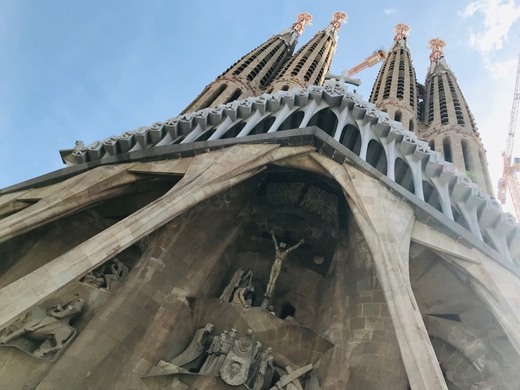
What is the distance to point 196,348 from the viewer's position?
29.9ft

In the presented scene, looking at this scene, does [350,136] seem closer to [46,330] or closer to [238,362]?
[238,362]

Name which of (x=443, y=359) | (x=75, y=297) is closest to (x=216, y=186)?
(x=75, y=297)

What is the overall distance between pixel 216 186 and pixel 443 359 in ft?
17.3

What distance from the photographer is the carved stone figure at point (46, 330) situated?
8.09 metres

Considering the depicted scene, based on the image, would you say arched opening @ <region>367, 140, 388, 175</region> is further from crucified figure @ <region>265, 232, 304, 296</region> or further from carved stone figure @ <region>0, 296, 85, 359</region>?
carved stone figure @ <region>0, 296, 85, 359</region>

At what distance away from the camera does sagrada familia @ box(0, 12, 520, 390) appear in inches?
306

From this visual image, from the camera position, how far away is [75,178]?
9.26 meters

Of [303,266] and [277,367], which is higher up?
[303,266]

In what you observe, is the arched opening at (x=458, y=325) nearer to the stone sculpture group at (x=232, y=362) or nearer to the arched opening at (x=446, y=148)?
the stone sculpture group at (x=232, y=362)

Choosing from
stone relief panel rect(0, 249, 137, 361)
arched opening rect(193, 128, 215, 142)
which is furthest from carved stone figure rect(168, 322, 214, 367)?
arched opening rect(193, 128, 215, 142)

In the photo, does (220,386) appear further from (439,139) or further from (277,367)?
(439,139)

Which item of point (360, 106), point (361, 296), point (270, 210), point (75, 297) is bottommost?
point (75, 297)

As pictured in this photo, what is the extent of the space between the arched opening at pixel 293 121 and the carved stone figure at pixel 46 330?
6444 millimetres

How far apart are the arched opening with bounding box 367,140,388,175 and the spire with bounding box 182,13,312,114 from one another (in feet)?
29.8
